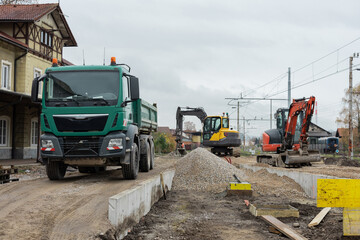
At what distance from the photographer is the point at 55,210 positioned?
20.4ft

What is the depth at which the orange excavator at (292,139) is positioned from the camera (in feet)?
56.3

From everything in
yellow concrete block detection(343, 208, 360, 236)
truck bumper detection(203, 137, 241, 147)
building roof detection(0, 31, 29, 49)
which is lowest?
yellow concrete block detection(343, 208, 360, 236)

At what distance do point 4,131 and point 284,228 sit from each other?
768 inches

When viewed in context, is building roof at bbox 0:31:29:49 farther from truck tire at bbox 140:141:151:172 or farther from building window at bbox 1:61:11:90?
truck tire at bbox 140:141:151:172

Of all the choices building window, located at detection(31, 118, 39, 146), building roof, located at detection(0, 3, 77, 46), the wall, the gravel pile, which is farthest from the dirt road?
building roof, located at detection(0, 3, 77, 46)

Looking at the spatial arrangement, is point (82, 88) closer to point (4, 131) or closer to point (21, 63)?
point (4, 131)

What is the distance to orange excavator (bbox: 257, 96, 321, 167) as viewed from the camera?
17.2 meters

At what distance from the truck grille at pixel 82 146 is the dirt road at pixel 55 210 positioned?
2.48 feet

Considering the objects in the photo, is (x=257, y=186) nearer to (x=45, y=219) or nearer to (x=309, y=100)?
(x=309, y=100)

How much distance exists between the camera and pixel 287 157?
17.4m

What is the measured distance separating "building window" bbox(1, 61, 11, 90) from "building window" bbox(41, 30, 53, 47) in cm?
378

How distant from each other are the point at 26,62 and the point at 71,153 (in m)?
15.9

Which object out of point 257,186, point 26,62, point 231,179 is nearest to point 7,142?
point 26,62

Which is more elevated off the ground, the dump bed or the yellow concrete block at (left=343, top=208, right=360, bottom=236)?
the dump bed
